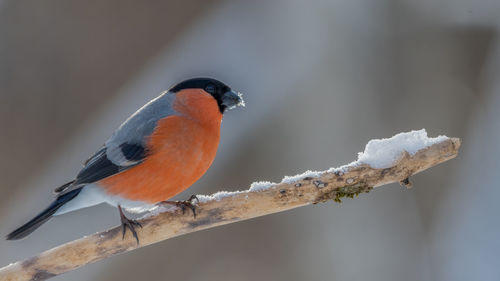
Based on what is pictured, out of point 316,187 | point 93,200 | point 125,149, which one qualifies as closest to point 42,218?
point 93,200

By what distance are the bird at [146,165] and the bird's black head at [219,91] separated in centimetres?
9

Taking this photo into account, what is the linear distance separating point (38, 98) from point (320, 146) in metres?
2.04

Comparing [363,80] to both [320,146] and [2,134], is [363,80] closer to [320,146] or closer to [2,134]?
[320,146]

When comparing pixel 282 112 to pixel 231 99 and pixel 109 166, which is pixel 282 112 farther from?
pixel 109 166

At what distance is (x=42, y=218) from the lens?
2047mm

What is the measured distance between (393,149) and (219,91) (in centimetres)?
89

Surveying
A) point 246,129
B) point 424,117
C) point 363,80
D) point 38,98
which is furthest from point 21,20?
point 424,117

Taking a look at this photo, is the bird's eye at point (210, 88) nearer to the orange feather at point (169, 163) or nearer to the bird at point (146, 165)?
the bird at point (146, 165)

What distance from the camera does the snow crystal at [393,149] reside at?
179 centimetres

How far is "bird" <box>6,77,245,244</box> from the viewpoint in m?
2.00

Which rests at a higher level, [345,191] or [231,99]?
[231,99]

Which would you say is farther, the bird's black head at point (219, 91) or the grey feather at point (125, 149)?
the bird's black head at point (219, 91)

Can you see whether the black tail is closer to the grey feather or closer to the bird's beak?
the grey feather

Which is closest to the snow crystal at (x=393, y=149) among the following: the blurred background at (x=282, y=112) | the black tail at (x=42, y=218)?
the black tail at (x=42, y=218)
